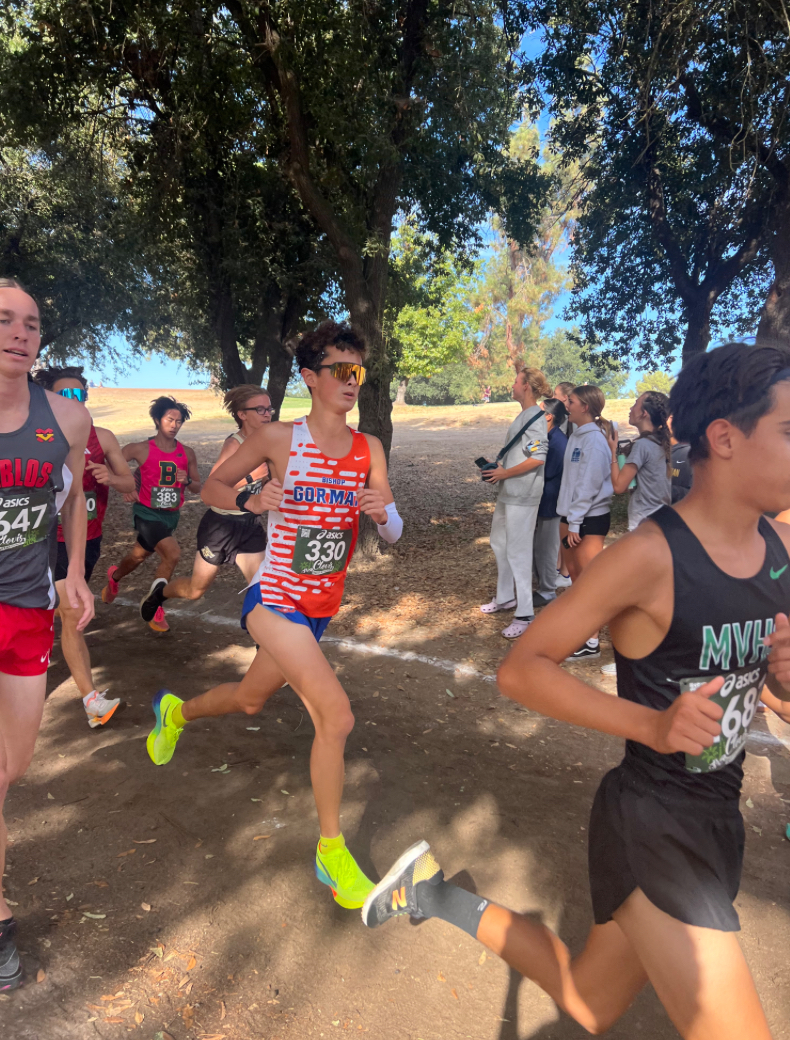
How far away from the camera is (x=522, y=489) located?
6531mm

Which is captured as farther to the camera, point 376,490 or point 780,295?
point 780,295

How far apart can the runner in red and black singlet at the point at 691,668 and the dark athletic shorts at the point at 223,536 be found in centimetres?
442

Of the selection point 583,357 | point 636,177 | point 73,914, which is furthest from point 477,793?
point 583,357

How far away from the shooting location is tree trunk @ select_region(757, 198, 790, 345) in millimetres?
9109

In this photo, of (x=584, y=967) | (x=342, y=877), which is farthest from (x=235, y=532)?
(x=584, y=967)

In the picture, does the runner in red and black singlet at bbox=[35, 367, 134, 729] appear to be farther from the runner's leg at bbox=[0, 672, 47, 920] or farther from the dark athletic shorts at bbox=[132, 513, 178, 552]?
the runner's leg at bbox=[0, 672, 47, 920]

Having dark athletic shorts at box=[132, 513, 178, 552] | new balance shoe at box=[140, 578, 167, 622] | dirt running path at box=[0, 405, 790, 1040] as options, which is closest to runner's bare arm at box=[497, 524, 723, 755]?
dirt running path at box=[0, 405, 790, 1040]

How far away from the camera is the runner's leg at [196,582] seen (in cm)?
593

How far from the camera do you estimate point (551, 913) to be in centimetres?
292

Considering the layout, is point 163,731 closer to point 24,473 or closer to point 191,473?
point 24,473

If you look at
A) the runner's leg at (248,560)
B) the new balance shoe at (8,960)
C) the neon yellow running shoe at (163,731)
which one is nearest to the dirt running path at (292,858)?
the new balance shoe at (8,960)

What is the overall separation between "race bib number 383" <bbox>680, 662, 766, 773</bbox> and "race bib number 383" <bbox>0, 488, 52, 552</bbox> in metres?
2.47

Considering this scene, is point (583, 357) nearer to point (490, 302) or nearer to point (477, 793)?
point (477, 793)

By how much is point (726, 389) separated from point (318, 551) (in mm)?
1996
